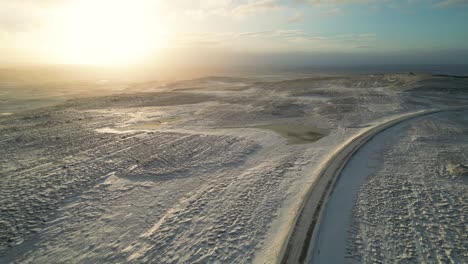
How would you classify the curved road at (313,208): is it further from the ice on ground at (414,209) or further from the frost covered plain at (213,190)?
the ice on ground at (414,209)

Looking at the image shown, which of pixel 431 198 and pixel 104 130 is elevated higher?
pixel 104 130

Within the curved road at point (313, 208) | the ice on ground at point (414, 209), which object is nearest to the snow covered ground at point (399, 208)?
the ice on ground at point (414, 209)

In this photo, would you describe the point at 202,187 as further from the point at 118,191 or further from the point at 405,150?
the point at 405,150

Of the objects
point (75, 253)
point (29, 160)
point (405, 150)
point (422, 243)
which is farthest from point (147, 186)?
point (405, 150)

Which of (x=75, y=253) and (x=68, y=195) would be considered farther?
(x=68, y=195)

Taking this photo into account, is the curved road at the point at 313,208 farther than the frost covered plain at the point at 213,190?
No

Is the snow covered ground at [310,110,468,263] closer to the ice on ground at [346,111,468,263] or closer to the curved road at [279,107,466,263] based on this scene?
the ice on ground at [346,111,468,263]

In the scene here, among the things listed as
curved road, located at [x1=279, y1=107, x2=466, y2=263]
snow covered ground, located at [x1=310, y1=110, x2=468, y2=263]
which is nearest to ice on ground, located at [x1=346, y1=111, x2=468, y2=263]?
snow covered ground, located at [x1=310, y1=110, x2=468, y2=263]
